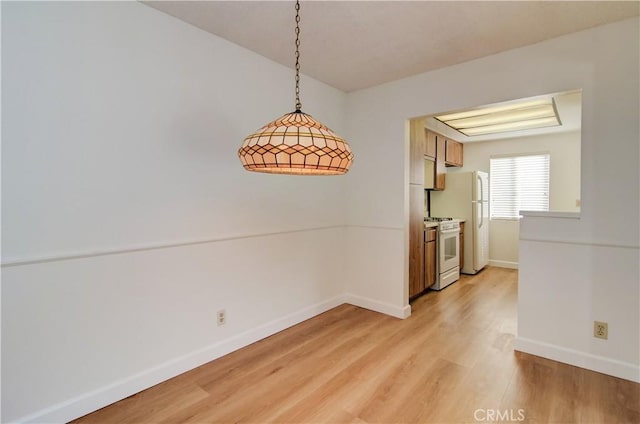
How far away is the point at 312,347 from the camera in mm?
2518

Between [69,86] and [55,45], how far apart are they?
0.67ft

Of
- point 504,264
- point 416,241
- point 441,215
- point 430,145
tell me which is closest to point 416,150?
point 430,145

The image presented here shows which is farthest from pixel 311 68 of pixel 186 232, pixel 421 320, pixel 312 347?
pixel 421 320

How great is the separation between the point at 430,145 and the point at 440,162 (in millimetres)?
614

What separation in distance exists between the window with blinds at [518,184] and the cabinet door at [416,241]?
8.68ft

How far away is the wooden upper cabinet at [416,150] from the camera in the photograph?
11.1 ft

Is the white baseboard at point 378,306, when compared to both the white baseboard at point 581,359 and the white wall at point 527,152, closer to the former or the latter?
the white baseboard at point 581,359

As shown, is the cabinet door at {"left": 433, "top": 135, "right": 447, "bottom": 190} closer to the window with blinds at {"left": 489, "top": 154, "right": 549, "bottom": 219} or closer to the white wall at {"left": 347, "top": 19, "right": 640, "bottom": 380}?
the window with blinds at {"left": 489, "top": 154, "right": 549, "bottom": 219}

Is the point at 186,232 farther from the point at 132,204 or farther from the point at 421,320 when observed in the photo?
the point at 421,320

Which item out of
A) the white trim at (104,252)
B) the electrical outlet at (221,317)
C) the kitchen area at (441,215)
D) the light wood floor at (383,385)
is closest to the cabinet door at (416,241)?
the kitchen area at (441,215)

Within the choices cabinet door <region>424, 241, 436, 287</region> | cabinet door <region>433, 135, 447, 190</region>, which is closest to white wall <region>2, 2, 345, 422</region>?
cabinet door <region>424, 241, 436, 287</region>

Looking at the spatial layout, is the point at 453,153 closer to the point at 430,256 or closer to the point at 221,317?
the point at 430,256

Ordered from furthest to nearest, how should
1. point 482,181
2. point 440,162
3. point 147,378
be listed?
1. point 482,181
2. point 440,162
3. point 147,378

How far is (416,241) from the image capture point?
139 inches
